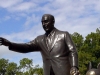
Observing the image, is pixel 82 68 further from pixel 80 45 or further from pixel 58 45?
pixel 58 45

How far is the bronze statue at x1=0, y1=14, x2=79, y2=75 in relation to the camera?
6933 mm

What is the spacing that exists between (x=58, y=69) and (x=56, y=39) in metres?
0.69

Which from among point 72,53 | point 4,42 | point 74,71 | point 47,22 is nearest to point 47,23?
point 47,22

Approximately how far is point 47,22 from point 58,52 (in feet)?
2.37

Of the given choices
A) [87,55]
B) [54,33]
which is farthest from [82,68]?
[54,33]

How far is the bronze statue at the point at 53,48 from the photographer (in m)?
6.93

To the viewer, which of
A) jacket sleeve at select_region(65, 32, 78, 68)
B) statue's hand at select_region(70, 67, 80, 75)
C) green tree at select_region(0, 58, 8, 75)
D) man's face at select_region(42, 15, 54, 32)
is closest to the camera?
statue's hand at select_region(70, 67, 80, 75)

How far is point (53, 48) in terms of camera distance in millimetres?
7113

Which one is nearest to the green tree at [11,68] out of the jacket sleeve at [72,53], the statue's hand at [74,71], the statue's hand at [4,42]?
the statue's hand at [4,42]

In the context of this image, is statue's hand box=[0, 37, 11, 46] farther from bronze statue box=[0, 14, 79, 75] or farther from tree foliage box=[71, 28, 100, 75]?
tree foliage box=[71, 28, 100, 75]

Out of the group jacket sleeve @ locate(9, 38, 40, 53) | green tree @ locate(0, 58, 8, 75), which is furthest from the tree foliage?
jacket sleeve @ locate(9, 38, 40, 53)

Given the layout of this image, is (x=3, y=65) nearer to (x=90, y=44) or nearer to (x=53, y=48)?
(x=90, y=44)

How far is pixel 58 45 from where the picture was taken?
7.09m

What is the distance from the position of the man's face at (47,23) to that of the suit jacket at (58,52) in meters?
0.16
